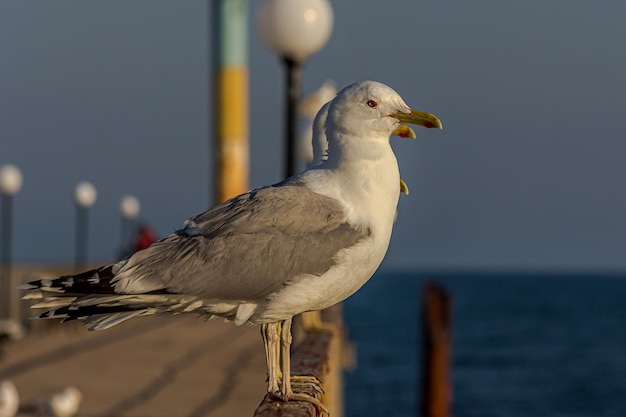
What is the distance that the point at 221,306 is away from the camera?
5117 mm

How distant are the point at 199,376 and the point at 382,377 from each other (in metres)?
33.9

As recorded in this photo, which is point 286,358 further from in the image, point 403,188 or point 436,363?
point 436,363

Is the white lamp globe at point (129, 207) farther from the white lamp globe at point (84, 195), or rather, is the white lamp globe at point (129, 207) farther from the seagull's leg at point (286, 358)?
the seagull's leg at point (286, 358)

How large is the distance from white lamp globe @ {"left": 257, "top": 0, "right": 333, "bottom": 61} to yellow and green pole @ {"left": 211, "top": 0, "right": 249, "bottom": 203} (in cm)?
1120

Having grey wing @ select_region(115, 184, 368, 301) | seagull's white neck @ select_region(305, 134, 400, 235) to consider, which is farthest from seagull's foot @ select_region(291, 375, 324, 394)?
seagull's white neck @ select_region(305, 134, 400, 235)

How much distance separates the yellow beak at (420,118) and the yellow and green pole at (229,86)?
51.2ft

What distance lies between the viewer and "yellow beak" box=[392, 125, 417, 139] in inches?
211

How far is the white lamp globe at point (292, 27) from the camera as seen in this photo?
9594 mm

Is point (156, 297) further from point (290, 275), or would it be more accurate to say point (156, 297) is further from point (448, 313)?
point (448, 313)

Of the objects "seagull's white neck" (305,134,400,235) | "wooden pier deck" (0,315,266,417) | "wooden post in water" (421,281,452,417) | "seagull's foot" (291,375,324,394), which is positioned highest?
"seagull's white neck" (305,134,400,235)

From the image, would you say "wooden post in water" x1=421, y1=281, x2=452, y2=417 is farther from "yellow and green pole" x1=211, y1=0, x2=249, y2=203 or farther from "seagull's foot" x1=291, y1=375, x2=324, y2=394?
"seagull's foot" x1=291, y1=375, x2=324, y2=394

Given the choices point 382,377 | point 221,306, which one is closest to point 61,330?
point 221,306

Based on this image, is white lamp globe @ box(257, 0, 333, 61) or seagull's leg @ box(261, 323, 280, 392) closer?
seagull's leg @ box(261, 323, 280, 392)

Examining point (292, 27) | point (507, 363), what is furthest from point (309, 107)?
point (507, 363)
